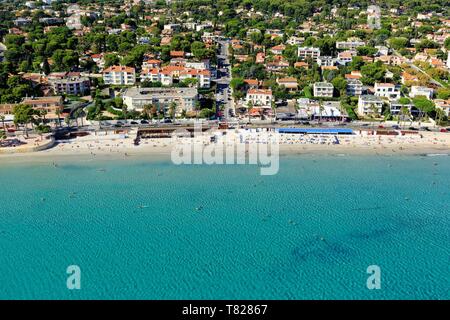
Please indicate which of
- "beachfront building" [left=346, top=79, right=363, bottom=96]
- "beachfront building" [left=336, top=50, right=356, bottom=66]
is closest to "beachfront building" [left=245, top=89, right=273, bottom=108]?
"beachfront building" [left=346, top=79, right=363, bottom=96]

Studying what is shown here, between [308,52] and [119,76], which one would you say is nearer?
[119,76]

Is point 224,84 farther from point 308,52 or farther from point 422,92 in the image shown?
point 422,92

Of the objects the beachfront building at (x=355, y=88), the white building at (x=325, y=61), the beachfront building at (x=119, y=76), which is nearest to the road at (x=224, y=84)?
the beachfront building at (x=119, y=76)

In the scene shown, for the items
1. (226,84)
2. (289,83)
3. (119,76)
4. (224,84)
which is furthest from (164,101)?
(289,83)

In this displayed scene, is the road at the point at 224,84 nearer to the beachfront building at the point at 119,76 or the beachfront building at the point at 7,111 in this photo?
the beachfront building at the point at 119,76

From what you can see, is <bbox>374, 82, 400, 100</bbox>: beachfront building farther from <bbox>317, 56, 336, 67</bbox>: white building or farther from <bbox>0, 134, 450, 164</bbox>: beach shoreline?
<bbox>317, 56, 336, 67</bbox>: white building
